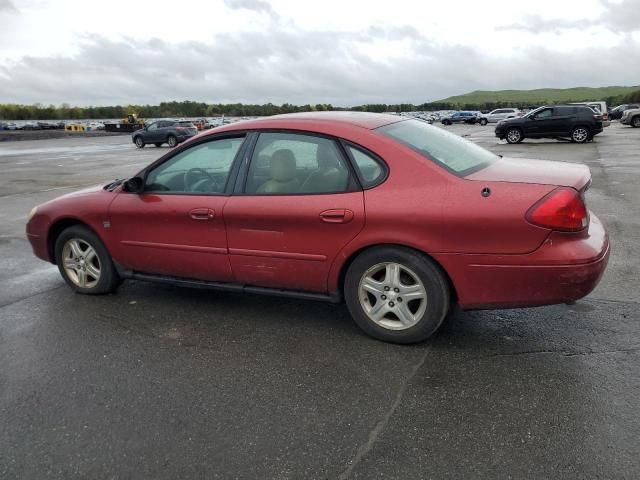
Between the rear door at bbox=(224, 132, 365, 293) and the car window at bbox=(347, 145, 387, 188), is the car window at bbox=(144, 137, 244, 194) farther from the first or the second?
the car window at bbox=(347, 145, 387, 188)

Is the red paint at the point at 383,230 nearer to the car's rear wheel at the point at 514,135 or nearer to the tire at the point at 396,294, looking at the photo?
the tire at the point at 396,294

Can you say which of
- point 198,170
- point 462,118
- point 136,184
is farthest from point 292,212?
point 462,118

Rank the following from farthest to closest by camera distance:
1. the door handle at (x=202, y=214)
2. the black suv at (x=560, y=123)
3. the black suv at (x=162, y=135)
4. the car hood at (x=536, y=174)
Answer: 1. the black suv at (x=162, y=135)
2. the black suv at (x=560, y=123)
3. the door handle at (x=202, y=214)
4. the car hood at (x=536, y=174)

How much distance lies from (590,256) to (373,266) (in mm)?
1337

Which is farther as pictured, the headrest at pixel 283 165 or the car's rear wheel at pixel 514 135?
the car's rear wheel at pixel 514 135

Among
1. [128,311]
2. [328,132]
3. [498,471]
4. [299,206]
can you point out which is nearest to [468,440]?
[498,471]

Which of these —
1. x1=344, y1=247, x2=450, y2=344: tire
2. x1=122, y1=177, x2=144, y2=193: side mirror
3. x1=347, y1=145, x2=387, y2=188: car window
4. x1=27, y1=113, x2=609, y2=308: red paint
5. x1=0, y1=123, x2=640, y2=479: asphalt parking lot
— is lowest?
x1=0, y1=123, x2=640, y2=479: asphalt parking lot

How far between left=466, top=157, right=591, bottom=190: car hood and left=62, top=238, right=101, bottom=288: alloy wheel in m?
3.39

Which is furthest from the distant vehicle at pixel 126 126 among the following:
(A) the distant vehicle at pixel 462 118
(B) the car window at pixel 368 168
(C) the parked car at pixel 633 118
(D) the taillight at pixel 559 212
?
(D) the taillight at pixel 559 212

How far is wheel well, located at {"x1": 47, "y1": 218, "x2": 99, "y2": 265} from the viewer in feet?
16.0

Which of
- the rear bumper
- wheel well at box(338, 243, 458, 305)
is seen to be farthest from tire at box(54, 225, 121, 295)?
the rear bumper

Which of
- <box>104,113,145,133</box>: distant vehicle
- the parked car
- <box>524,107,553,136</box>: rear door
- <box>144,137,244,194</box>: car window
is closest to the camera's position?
<box>144,137,244,194</box>: car window

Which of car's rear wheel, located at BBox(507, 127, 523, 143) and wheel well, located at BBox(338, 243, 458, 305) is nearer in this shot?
wheel well, located at BBox(338, 243, 458, 305)

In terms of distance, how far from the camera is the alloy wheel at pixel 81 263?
16.0ft
